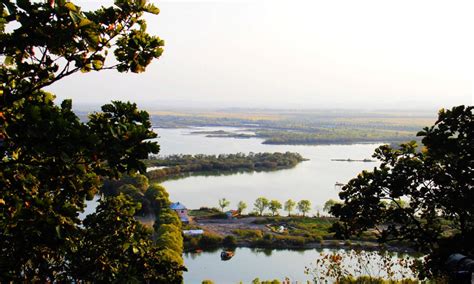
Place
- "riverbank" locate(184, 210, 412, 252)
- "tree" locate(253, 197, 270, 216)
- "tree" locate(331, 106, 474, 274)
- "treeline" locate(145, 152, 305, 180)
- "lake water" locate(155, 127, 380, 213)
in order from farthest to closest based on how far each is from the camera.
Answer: "treeline" locate(145, 152, 305, 180)
"lake water" locate(155, 127, 380, 213)
"tree" locate(253, 197, 270, 216)
"riverbank" locate(184, 210, 412, 252)
"tree" locate(331, 106, 474, 274)

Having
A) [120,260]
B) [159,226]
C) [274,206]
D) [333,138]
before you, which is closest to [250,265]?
[159,226]

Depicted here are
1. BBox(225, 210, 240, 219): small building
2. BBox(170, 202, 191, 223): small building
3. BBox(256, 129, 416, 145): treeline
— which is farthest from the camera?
BBox(256, 129, 416, 145): treeline

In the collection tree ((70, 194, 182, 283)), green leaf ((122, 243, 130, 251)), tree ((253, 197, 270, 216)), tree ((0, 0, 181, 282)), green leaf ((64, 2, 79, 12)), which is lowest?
tree ((253, 197, 270, 216))

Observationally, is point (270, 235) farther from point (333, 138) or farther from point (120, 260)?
point (333, 138)

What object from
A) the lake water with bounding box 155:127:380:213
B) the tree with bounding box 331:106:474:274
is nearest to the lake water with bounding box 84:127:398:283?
the lake water with bounding box 155:127:380:213

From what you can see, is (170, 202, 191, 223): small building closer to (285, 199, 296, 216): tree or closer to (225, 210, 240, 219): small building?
(225, 210, 240, 219): small building

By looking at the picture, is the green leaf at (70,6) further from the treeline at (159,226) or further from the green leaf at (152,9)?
the treeline at (159,226)

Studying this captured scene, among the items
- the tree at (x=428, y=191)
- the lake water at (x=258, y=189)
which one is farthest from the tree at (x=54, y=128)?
the tree at (x=428, y=191)
